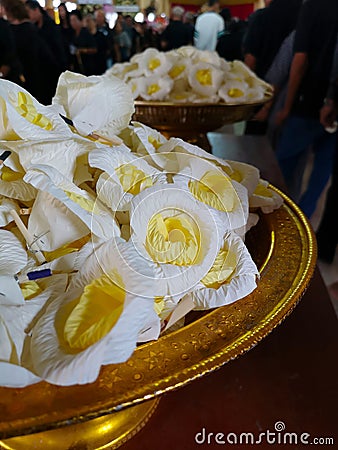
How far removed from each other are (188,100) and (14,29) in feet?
2.90

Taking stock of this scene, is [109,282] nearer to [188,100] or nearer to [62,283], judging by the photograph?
[62,283]

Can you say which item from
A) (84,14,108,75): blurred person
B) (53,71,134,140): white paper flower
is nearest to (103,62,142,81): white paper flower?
(53,71,134,140): white paper flower

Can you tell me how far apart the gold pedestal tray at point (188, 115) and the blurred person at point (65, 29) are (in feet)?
1.25

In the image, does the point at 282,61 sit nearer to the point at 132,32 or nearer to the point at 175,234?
the point at 132,32

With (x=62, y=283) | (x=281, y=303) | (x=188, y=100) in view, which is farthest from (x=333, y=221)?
(x=62, y=283)

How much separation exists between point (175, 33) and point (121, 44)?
1.36 feet

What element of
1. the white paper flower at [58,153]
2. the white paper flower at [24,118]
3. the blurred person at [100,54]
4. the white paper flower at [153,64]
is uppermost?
the white paper flower at [24,118]

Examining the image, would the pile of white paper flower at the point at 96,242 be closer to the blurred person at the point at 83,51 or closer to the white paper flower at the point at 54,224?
the white paper flower at the point at 54,224

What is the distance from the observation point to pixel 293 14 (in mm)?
1442

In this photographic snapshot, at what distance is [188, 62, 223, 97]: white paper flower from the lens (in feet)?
2.77

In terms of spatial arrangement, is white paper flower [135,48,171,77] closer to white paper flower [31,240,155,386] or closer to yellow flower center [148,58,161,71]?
yellow flower center [148,58,161,71]

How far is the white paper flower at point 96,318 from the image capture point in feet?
0.77

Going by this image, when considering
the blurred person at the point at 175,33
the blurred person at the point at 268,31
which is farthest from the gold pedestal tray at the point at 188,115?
the blurred person at the point at 175,33

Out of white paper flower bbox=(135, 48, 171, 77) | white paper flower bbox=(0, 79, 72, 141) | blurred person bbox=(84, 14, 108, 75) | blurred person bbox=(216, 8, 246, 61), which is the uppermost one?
white paper flower bbox=(0, 79, 72, 141)
